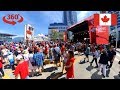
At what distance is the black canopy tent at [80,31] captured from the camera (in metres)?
13.0

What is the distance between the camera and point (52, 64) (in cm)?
1491

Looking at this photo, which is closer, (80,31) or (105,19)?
(105,19)

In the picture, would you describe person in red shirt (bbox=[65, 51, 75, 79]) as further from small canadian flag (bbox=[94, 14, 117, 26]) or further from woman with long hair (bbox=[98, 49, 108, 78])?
small canadian flag (bbox=[94, 14, 117, 26])

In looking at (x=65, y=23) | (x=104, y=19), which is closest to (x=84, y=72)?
(x=65, y=23)

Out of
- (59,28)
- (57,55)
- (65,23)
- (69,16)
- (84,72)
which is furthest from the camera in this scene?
(57,55)

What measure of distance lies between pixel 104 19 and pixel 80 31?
1.28 meters

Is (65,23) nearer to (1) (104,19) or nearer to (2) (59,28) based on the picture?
(2) (59,28)

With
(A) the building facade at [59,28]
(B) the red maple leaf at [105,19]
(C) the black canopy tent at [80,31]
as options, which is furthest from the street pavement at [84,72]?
(B) the red maple leaf at [105,19]

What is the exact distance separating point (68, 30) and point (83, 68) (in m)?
1.46

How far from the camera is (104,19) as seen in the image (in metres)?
12.5
